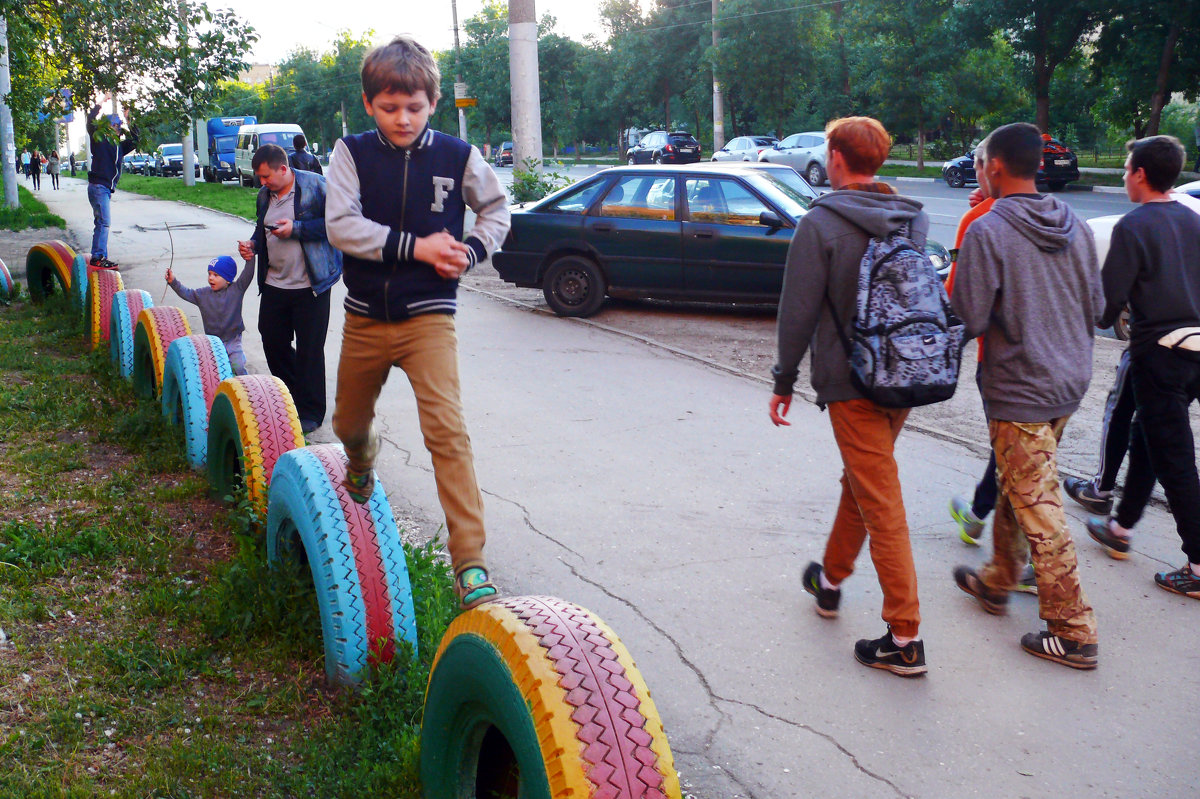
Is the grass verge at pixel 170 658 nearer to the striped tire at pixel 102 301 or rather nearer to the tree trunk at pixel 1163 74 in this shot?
the striped tire at pixel 102 301

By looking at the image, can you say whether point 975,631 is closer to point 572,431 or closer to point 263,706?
point 263,706

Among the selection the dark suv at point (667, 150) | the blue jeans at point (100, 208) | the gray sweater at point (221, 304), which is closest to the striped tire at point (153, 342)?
the gray sweater at point (221, 304)

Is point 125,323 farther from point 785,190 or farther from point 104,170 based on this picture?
point 785,190

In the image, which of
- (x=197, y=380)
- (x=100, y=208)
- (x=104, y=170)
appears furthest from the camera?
(x=100, y=208)

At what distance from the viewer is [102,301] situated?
29.6ft

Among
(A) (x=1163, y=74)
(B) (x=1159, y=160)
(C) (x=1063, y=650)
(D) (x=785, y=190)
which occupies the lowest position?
(C) (x=1063, y=650)

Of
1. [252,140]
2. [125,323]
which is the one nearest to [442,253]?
[125,323]

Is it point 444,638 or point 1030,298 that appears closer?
point 444,638

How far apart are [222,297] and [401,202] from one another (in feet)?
13.6

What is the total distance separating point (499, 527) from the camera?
17.6 feet

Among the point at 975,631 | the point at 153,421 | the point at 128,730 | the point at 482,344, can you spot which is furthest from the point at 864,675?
the point at 482,344

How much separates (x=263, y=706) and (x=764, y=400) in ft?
16.4

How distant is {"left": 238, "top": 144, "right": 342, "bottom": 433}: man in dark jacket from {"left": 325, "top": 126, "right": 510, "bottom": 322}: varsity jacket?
3213mm

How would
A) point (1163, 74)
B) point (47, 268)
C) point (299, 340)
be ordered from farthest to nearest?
point (1163, 74), point (47, 268), point (299, 340)
